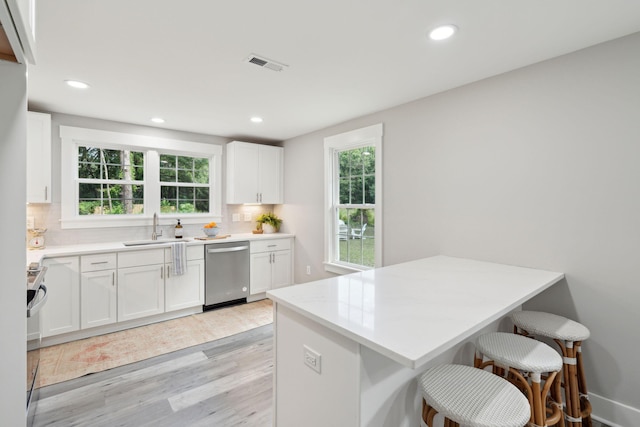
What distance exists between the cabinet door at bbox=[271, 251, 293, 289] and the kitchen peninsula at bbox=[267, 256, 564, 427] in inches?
108

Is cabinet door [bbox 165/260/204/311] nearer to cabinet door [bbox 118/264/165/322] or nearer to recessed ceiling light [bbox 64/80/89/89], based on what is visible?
cabinet door [bbox 118/264/165/322]

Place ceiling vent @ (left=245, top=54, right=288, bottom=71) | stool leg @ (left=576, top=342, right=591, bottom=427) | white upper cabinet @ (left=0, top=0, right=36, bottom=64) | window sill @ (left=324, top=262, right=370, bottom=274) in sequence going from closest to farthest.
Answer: white upper cabinet @ (left=0, top=0, right=36, bottom=64), stool leg @ (left=576, top=342, right=591, bottom=427), ceiling vent @ (left=245, top=54, right=288, bottom=71), window sill @ (left=324, top=262, right=370, bottom=274)

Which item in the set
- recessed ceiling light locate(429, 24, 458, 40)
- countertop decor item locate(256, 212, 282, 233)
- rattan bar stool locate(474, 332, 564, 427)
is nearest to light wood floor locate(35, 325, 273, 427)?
rattan bar stool locate(474, 332, 564, 427)

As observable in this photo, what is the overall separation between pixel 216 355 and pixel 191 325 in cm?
86

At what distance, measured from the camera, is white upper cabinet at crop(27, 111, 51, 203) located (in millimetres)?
3051

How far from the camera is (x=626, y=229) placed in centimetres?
185

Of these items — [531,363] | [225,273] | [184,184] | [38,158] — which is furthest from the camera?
[184,184]

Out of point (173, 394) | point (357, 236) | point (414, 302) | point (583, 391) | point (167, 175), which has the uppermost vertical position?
point (167, 175)

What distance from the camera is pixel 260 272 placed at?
4.30m

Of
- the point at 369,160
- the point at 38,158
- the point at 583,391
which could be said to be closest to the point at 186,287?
the point at 38,158

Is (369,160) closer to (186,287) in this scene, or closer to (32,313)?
(186,287)

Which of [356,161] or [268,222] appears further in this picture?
[268,222]

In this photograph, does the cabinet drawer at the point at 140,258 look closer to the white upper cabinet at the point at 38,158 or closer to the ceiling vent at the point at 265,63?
the white upper cabinet at the point at 38,158

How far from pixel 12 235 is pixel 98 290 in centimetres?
245
